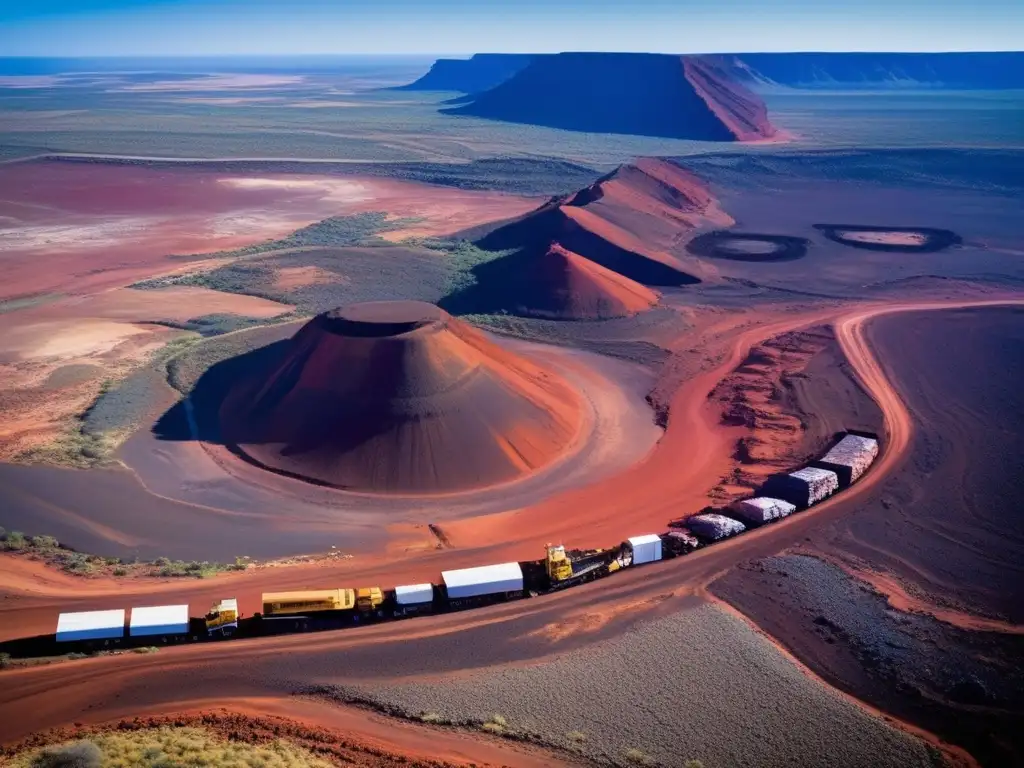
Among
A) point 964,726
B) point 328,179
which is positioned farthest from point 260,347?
point 328,179

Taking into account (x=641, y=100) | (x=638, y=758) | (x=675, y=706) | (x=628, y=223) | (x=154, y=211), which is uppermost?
(x=641, y=100)

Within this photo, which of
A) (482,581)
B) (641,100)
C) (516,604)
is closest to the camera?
(482,581)

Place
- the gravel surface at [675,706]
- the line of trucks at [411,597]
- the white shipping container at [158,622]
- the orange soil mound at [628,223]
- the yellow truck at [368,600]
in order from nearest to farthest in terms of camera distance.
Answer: the gravel surface at [675,706] → the white shipping container at [158,622] → the line of trucks at [411,597] → the yellow truck at [368,600] → the orange soil mound at [628,223]

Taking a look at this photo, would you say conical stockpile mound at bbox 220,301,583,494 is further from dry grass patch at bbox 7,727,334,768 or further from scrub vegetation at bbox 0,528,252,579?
dry grass patch at bbox 7,727,334,768

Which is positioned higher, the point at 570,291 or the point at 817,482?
the point at 570,291

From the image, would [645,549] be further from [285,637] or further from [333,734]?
[333,734]

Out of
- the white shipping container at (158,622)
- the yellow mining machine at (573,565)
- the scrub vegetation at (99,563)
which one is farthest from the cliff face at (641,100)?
the white shipping container at (158,622)

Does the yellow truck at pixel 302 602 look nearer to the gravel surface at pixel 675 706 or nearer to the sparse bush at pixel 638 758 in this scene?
the gravel surface at pixel 675 706

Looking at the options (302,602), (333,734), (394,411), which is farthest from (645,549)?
(394,411)
